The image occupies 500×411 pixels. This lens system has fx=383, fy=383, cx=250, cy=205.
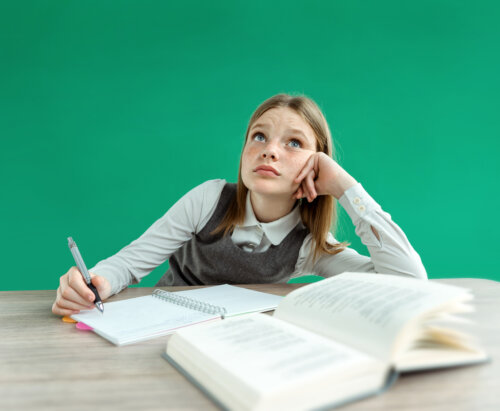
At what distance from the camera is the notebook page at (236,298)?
68 cm

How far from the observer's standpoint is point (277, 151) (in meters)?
1.08

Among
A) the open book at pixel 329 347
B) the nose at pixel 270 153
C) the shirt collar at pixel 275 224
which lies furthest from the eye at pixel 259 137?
the open book at pixel 329 347

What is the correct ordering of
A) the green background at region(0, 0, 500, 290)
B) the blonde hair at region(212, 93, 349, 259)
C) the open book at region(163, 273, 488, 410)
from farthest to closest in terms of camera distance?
the green background at region(0, 0, 500, 290)
the blonde hair at region(212, 93, 349, 259)
the open book at region(163, 273, 488, 410)

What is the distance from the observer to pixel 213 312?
2.11 ft

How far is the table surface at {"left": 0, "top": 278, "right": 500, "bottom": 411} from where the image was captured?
35 centimetres

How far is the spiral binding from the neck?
551 mm

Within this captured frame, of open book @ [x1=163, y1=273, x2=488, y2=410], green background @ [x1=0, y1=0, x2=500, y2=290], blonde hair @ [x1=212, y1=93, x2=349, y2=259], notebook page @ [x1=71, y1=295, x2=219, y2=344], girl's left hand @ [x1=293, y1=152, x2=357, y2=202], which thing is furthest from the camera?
green background @ [x1=0, y1=0, x2=500, y2=290]

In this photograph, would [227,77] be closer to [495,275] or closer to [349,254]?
[349,254]

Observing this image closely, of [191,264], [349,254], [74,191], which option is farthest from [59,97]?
[349,254]

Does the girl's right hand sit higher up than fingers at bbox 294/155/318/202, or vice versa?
fingers at bbox 294/155/318/202

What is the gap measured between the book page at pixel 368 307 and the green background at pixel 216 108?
4.82 ft

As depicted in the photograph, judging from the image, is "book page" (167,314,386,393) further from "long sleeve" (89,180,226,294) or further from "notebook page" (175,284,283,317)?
"long sleeve" (89,180,226,294)

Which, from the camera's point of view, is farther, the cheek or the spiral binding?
the cheek

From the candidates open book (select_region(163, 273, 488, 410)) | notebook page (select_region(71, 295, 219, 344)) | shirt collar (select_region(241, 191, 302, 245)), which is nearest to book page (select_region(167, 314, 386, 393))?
open book (select_region(163, 273, 488, 410))
